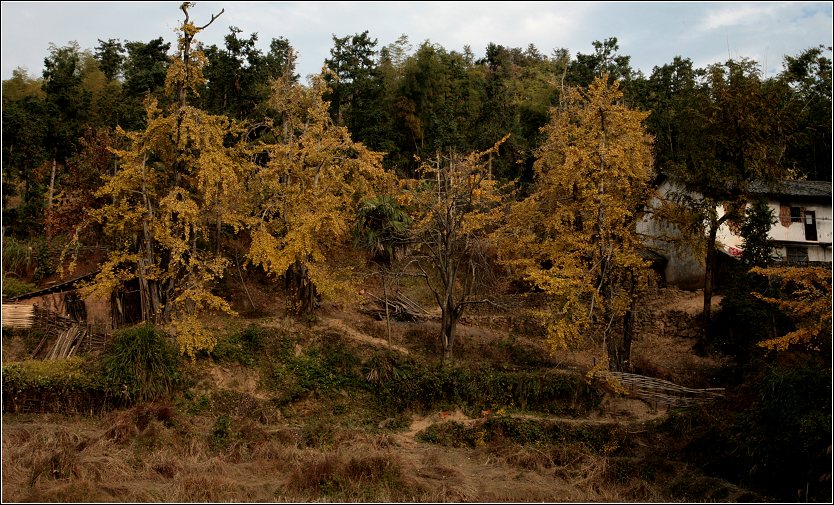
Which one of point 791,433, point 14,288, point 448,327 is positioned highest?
point 14,288

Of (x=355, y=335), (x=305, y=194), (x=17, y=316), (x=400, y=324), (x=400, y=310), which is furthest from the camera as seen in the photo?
(x=400, y=310)

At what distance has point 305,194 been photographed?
23422 millimetres

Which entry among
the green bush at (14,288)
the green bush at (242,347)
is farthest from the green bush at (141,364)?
the green bush at (14,288)

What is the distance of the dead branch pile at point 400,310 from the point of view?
2620 centimetres

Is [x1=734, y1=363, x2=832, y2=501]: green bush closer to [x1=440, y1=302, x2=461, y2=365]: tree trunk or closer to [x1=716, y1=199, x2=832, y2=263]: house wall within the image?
[x1=440, y1=302, x2=461, y2=365]: tree trunk

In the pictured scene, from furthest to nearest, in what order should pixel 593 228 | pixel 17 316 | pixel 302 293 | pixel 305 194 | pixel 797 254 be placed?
pixel 797 254
pixel 302 293
pixel 305 194
pixel 17 316
pixel 593 228

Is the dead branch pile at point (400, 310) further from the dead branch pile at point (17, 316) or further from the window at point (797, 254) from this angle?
the window at point (797, 254)

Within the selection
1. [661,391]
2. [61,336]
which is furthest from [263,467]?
[661,391]

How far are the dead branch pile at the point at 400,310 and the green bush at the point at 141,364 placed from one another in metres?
8.01

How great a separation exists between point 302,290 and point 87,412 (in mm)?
7622

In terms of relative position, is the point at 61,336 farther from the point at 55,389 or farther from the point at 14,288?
the point at 14,288

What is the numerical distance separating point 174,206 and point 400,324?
28.8 feet

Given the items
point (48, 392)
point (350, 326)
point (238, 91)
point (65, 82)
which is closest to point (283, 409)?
point (350, 326)

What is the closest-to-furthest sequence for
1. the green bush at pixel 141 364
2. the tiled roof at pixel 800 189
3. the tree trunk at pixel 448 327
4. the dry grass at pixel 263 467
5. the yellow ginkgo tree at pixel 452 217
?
the dry grass at pixel 263 467 < the green bush at pixel 141 364 < the yellow ginkgo tree at pixel 452 217 < the tree trunk at pixel 448 327 < the tiled roof at pixel 800 189
